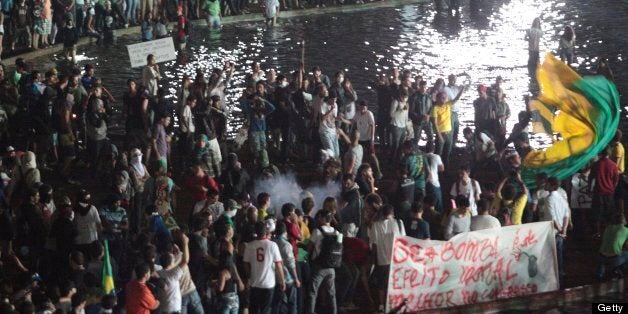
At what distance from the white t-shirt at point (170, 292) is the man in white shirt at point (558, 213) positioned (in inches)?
201

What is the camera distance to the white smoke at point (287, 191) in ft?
54.6

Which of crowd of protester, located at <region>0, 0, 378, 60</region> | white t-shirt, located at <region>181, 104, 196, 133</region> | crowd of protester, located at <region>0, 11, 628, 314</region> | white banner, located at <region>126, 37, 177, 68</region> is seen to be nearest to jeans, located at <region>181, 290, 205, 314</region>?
crowd of protester, located at <region>0, 11, 628, 314</region>

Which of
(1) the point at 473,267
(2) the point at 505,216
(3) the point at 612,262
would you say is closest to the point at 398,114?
(2) the point at 505,216

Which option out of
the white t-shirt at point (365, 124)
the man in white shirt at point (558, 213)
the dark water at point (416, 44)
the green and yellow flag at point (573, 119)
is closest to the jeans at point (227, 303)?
the man in white shirt at point (558, 213)

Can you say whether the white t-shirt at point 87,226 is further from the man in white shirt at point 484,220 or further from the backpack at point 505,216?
the backpack at point 505,216

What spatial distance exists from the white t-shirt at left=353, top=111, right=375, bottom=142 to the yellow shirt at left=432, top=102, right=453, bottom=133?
3.37 feet

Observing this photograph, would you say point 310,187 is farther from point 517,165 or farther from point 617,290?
point 617,290

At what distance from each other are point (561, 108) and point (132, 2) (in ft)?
52.5

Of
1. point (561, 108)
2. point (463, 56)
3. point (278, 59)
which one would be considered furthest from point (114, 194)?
point (463, 56)

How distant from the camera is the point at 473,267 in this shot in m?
14.6

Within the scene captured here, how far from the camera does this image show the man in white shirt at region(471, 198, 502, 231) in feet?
48.3

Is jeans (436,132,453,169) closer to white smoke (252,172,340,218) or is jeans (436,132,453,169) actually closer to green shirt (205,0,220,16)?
white smoke (252,172,340,218)

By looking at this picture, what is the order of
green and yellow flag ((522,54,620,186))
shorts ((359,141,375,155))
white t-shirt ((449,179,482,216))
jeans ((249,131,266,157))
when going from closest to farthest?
white t-shirt ((449,179,482,216)) < green and yellow flag ((522,54,620,186)) < jeans ((249,131,266,157)) < shorts ((359,141,375,155))

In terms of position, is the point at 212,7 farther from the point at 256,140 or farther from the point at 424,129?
the point at 256,140
